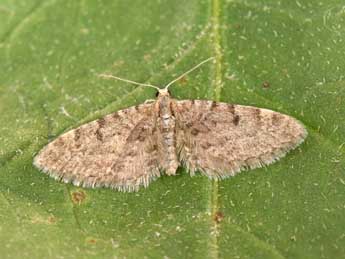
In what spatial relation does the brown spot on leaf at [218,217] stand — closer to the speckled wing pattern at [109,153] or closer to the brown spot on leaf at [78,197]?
the speckled wing pattern at [109,153]

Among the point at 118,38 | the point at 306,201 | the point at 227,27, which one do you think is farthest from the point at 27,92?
the point at 306,201

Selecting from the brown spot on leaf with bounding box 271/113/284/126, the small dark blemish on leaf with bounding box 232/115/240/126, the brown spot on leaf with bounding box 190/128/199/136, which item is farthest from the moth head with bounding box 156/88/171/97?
the brown spot on leaf with bounding box 271/113/284/126

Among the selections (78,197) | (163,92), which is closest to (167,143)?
(163,92)

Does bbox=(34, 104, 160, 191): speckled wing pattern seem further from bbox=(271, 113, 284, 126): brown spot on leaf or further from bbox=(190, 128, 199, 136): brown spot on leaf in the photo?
bbox=(271, 113, 284, 126): brown spot on leaf

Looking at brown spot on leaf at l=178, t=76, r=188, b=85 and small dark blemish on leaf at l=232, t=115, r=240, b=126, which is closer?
small dark blemish on leaf at l=232, t=115, r=240, b=126

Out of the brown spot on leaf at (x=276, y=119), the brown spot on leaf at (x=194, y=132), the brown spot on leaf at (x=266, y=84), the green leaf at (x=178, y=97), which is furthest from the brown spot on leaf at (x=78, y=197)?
the brown spot on leaf at (x=266, y=84)

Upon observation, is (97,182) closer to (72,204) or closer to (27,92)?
(72,204)
